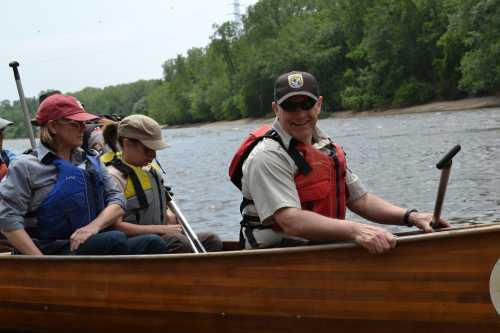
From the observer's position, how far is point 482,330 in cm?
369

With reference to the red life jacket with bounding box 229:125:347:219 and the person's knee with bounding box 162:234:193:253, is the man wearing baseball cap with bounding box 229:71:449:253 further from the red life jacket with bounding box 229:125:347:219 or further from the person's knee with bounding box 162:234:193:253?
the person's knee with bounding box 162:234:193:253

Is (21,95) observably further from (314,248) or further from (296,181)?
(314,248)

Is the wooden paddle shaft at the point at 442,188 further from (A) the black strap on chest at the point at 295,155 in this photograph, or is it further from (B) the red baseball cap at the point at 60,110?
(B) the red baseball cap at the point at 60,110

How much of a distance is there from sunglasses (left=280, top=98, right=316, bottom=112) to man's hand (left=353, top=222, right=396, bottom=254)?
61 cm

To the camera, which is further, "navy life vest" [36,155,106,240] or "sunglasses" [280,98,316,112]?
"navy life vest" [36,155,106,240]

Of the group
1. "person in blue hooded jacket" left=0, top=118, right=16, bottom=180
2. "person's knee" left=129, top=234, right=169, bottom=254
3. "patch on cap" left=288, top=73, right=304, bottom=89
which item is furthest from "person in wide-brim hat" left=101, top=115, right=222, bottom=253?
"patch on cap" left=288, top=73, right=304, bottom=89

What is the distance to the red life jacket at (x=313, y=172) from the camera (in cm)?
382

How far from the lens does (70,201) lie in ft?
14.5

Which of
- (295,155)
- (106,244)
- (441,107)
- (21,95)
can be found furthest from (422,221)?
(441,107)

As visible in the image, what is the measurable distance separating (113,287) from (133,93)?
117 m

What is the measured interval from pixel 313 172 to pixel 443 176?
63 centimetres

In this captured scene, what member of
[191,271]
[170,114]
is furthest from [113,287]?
[170,114]

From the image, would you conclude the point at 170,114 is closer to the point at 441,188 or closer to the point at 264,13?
the point at 264,13

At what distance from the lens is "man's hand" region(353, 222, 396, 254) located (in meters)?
3.61
